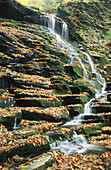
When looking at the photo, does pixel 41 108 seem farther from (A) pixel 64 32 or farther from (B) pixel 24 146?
(A) pixel 64 32

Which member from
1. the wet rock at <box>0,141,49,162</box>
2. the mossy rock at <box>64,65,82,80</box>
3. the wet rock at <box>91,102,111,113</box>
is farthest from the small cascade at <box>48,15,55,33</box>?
the wet rock at <box>0,141,49,162</box>

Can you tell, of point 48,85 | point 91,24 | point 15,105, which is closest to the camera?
point 15,105

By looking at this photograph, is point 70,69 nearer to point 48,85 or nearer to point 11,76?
point 48,85

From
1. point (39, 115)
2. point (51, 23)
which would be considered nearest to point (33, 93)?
point (39, 115)

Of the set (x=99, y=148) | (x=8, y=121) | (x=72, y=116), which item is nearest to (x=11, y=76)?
(x=8, y=121)

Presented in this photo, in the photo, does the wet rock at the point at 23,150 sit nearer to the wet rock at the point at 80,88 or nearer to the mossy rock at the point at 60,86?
the mossy rock at the point at 60,86

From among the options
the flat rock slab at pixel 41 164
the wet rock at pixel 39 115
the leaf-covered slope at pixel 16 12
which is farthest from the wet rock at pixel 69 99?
the leaf-covered slope at pixel 16 12

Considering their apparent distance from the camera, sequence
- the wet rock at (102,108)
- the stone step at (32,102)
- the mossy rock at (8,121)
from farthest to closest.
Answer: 1. the wet rock at (102,108)
2. the stone step at (32,102)
3. the mossy rock at (8,121)

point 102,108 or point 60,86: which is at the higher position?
point 60,86

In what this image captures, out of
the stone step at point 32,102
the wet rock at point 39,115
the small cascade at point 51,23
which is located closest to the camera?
the wet rock at point 39,115

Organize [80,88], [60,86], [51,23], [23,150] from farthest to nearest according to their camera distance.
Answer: [51,23], [80,88], [60,86], [23,150]

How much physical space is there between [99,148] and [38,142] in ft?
8.61

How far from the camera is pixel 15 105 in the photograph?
8.67 metres

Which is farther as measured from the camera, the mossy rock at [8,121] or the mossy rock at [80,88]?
the mossy rock at [80,88]
